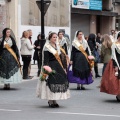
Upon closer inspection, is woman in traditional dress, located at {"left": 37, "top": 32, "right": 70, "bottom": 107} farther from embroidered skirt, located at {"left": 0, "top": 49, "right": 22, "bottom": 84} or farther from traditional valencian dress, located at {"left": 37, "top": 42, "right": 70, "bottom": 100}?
embroidered skirt, located at {"left": 0, "top": 49, "right": 22, "bottom": 84}

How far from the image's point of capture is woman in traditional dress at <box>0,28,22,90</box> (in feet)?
50.1

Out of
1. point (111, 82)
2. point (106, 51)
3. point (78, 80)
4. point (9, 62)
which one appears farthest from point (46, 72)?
point (106, 51)

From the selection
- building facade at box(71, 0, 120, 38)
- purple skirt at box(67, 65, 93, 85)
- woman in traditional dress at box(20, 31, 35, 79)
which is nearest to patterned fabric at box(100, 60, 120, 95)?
purple skirt at box(67, 65, 93, 85)

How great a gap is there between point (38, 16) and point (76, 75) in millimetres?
13294

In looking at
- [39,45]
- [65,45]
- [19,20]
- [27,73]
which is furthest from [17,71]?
[19,20]

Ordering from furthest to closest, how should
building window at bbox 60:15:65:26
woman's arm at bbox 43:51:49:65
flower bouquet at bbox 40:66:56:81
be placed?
building window at bbox 60:15:65:26, woman's arm at bbox 43:51:49:65, flower bouquet at bbox 40:66:56:81

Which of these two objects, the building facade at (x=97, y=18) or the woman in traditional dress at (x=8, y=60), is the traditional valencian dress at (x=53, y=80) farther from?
the building facade at (x=97, y=18)

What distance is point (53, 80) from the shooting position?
460 inches

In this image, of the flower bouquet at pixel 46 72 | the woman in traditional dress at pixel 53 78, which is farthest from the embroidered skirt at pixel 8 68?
the flower bouquet at pixel 46 72

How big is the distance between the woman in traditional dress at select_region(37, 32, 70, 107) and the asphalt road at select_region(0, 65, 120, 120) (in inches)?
12.4

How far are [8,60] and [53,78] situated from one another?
3953 millimetres

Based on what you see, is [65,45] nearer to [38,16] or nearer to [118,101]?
[118,101]

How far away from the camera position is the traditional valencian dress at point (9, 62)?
15297 millimetres

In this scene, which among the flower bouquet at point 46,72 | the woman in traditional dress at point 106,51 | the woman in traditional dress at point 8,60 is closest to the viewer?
the flower bouquet at point 46,72
